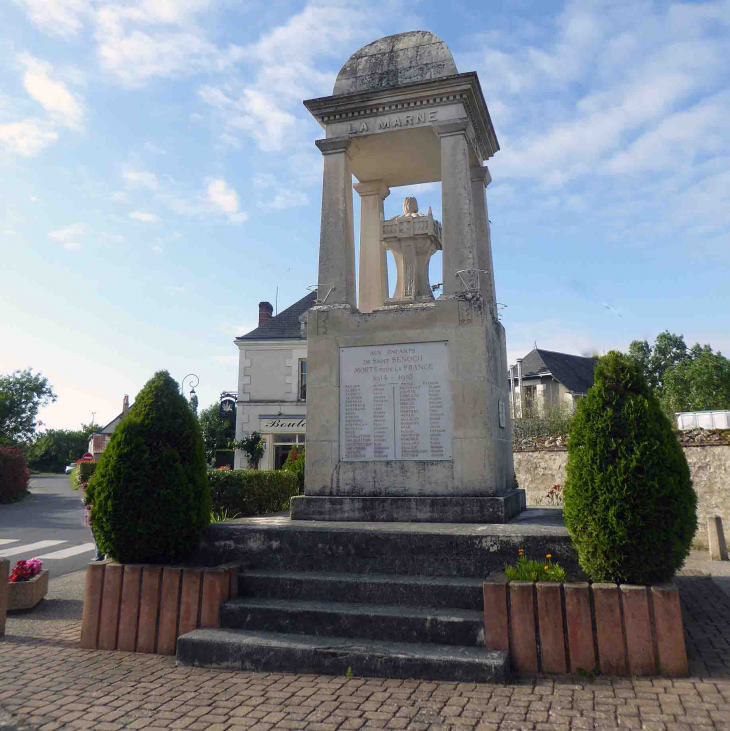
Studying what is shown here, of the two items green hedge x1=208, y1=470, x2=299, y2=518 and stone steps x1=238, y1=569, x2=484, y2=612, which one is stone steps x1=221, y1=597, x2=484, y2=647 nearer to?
stone steps x1=238, y1=569, x2=484, y2=612

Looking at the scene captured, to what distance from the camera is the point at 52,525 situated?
1769 cm

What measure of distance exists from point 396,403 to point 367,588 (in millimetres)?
2187

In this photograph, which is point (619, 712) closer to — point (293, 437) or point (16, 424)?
point (293, 437)

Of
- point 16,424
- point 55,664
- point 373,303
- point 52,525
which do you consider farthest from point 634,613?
point 16,424

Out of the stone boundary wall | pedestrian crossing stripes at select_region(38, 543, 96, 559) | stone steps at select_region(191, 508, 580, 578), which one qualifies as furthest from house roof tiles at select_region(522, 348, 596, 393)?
stone steps at select_region(191, 508, 580, 578)

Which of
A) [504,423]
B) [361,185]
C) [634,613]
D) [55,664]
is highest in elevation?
[361,185]

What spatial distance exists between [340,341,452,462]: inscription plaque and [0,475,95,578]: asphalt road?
21.4ft

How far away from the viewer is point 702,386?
36.9m

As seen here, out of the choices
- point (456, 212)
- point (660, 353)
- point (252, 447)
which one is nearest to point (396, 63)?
point (456, 212)

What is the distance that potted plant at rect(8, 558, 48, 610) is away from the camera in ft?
23.0

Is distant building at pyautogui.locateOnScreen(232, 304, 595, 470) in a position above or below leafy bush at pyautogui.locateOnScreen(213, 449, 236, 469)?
above

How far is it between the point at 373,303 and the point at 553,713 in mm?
5703

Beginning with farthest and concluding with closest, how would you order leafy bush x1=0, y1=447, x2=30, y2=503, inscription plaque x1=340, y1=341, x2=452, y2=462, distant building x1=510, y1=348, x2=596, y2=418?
distant building x1=510, y1=348, x2=596, y2=418 → leafy bush x1=0, y1=447, x2=30, y2=503 → inscription plaque x1=340, y1=341, x2=452, y2=462

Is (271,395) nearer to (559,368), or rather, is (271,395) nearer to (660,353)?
(559,368)
